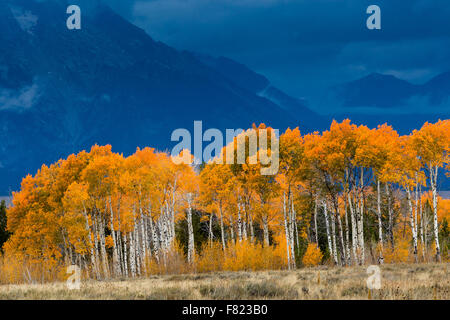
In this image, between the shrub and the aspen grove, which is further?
the shrub

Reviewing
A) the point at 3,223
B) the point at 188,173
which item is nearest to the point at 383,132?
the point at 188,173

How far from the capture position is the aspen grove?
3484cm

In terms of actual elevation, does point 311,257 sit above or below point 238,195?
below

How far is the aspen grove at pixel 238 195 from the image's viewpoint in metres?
34.8

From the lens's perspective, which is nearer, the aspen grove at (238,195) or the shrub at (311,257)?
the aspen grove at (238,195)

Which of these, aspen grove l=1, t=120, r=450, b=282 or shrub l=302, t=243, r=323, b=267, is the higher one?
aspen grove l=1, t=120, r=450, b=282

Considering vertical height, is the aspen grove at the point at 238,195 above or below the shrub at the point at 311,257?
above

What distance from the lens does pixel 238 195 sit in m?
38.2

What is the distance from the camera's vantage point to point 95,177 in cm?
4088
